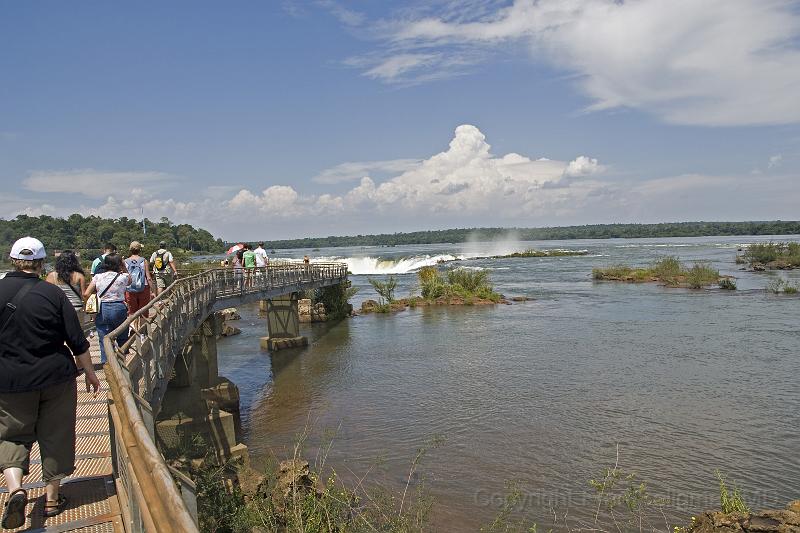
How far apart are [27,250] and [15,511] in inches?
74.3

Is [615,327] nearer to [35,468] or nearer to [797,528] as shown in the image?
[797,528]

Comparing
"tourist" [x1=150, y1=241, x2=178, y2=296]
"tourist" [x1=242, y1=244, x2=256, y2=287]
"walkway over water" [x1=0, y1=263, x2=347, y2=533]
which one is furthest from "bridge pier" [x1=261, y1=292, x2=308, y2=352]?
"walkway over water" [x1=0, y1=263, x2=347, y2=533]

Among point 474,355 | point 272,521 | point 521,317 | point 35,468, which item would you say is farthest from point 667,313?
point 35,468

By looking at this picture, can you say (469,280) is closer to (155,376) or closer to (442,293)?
(442,293)

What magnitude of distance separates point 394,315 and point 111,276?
28904 mm

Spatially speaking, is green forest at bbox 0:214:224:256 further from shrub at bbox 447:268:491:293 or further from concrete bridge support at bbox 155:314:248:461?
concrete bridge support at bbox 155:314:248:461

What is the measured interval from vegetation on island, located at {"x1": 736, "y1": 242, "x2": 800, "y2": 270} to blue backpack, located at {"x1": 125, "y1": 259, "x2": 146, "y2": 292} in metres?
63.9

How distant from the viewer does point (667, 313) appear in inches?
1304

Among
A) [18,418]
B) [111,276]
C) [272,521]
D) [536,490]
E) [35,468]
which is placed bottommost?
[536,490]

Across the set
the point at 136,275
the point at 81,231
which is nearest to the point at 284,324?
the point at 136,275

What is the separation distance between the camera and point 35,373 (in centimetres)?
431

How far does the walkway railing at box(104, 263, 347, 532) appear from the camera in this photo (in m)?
2.25

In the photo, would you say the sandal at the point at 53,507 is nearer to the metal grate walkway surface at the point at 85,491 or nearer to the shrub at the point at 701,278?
the metal grate walkway surface at the point at 85,491

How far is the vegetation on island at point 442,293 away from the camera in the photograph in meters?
40.2
